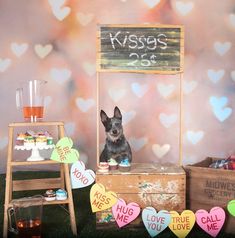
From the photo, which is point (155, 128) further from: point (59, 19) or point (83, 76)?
point (59, 19)

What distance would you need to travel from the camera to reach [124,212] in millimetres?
2400

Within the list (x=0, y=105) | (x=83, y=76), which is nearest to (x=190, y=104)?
(x=83, y=76)

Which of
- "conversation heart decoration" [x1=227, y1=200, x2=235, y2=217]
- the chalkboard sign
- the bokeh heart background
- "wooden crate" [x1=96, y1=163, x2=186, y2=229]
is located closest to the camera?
"conversation heart decoration" [x1=227, y1=200, x2=235, y2=217]

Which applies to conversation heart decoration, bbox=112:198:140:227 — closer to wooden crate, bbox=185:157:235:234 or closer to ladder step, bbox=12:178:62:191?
wooden crate, bbox=185:157:235:234

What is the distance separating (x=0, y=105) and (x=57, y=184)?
5.46 feet

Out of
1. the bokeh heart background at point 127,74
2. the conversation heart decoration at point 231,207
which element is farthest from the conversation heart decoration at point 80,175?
the bokeh heart background at point 127,74

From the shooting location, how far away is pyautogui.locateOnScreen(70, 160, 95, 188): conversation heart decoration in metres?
2.42

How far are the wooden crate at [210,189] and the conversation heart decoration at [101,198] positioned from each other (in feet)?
1.75

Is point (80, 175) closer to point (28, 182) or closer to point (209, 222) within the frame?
point (28, 182)

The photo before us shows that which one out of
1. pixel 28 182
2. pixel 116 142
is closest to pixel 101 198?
pixel 28 182

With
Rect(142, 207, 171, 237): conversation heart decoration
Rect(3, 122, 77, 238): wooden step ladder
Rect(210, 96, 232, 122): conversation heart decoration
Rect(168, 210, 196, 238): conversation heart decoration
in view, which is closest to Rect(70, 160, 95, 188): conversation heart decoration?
Rect(3, 122, 77, 238): wooden step ladder

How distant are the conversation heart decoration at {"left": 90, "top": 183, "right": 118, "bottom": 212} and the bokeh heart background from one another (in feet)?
5.74

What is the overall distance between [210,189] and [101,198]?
70cm

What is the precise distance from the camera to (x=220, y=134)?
4.12 metres
